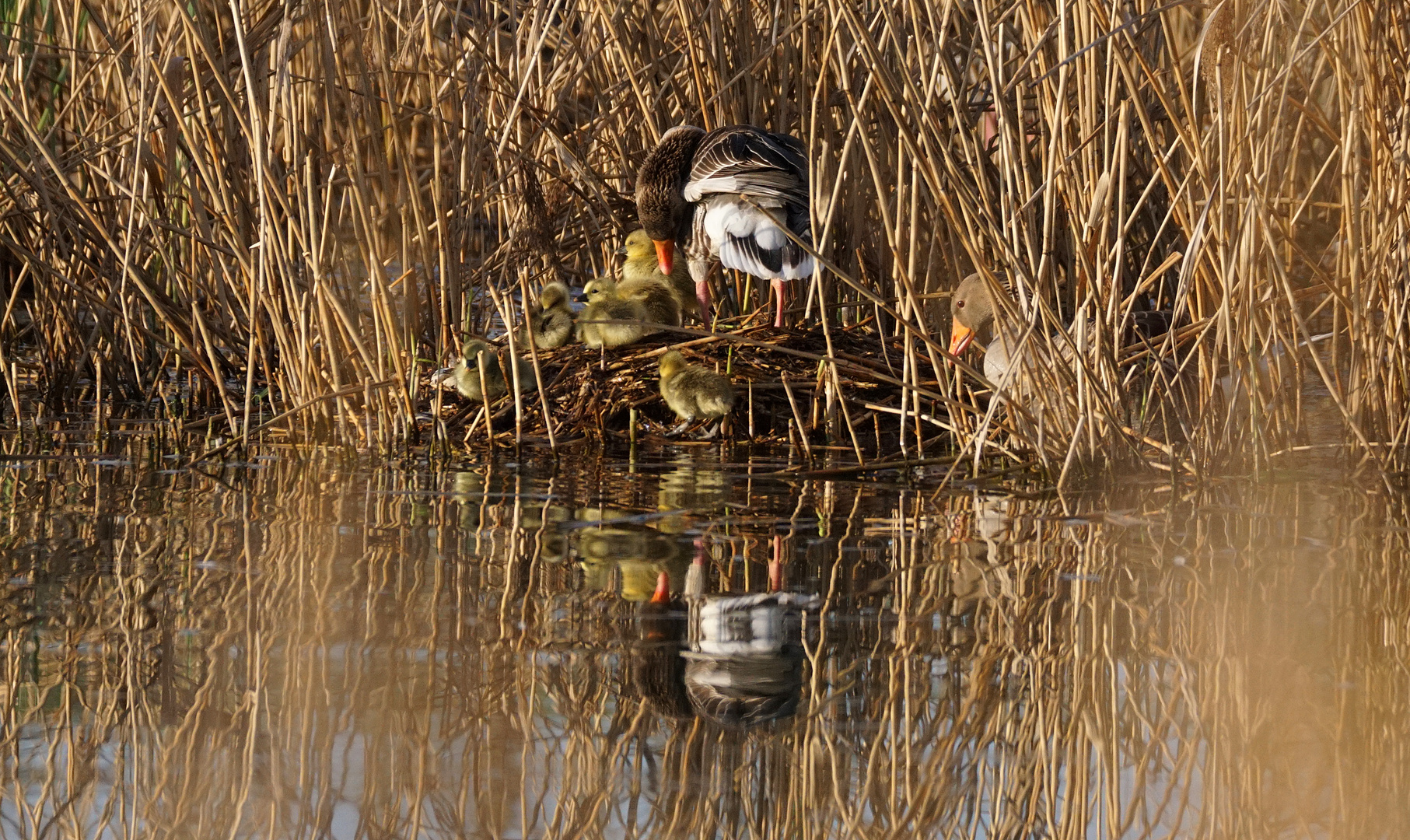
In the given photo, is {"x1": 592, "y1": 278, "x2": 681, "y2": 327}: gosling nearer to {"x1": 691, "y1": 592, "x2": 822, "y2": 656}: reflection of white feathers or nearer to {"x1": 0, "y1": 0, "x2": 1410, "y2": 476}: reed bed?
{"x1": 0, "y1": 0, "x2": 1410, "y2": 476}: reed bed

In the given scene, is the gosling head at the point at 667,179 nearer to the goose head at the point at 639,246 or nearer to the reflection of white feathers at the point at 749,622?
the goose head at the point at 639,246

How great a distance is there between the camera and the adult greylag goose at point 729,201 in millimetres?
5086

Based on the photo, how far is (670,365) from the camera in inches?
184

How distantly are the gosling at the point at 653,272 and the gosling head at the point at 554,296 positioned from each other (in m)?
0.28

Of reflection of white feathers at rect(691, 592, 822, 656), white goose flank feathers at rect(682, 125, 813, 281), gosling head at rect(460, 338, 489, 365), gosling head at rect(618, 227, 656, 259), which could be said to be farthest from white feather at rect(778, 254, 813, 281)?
reflection of white feathers at rect(691, 592, 822, 656)

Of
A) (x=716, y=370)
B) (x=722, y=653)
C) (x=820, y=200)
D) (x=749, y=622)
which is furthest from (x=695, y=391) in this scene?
(x=722, y=653)

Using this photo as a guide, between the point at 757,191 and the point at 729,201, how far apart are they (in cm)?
22

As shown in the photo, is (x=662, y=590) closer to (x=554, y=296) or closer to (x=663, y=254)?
(x=554, y=296)

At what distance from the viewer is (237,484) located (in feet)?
13.2

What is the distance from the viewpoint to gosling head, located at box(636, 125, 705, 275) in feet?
17.4

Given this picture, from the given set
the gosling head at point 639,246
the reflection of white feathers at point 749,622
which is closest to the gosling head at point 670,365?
the gosling head at point 639,246

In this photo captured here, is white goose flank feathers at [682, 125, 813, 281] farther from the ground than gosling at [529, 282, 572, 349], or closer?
farther from the ground

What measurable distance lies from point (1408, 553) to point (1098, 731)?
1341mm

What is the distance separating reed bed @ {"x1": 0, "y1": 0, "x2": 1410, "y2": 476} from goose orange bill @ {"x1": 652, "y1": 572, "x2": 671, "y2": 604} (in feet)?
3.21
